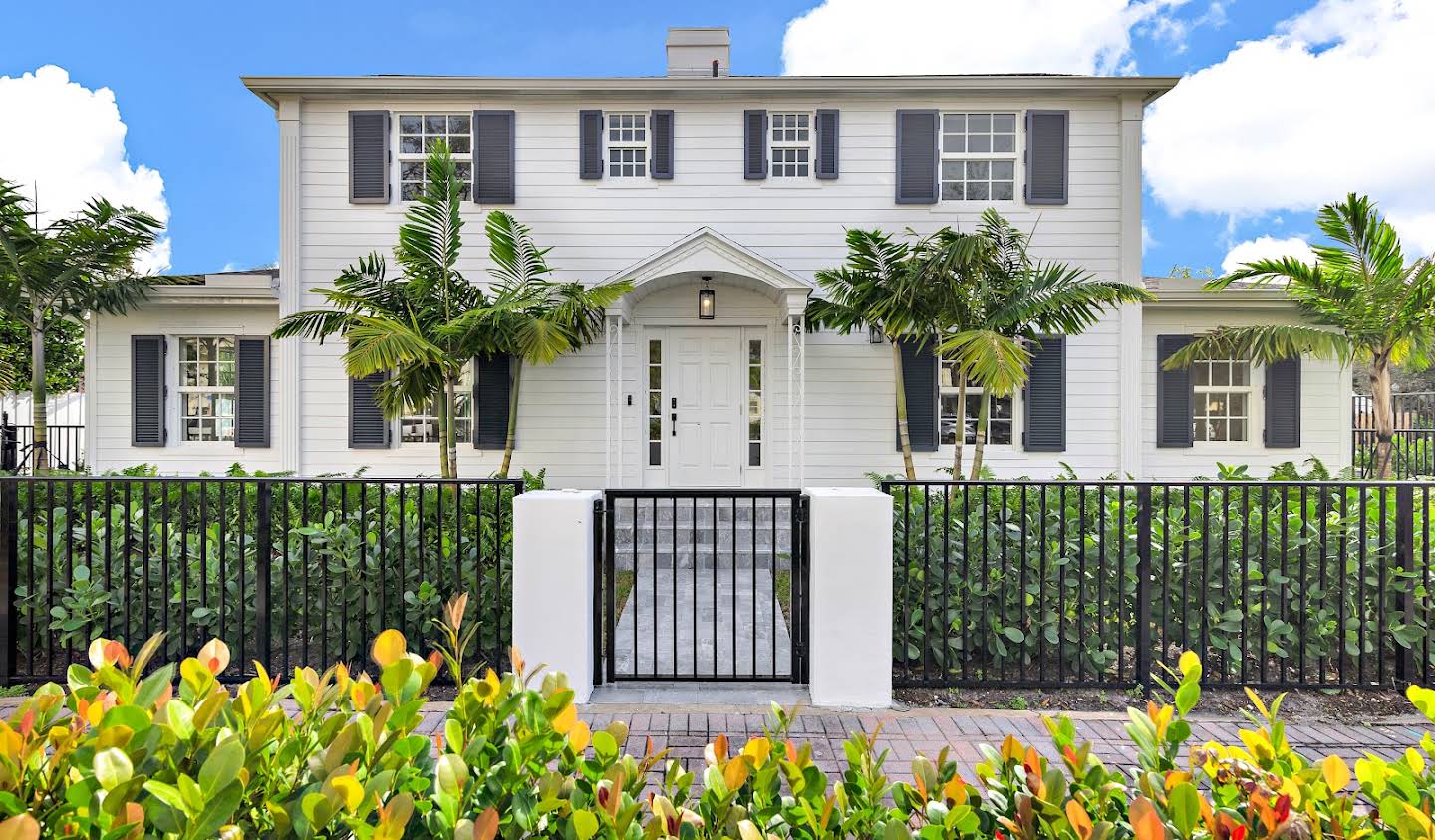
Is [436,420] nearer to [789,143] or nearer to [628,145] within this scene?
[628,145]

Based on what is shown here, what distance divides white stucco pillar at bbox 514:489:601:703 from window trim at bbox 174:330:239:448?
8054 millimetres

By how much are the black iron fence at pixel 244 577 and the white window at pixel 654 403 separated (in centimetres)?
542

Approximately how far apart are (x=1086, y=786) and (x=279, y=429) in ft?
33.7

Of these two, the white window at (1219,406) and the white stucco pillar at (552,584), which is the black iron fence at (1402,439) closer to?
the white window at (1219,406)

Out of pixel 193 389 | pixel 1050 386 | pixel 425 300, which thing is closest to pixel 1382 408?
pixel 1050 386

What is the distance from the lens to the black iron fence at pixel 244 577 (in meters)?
3.57

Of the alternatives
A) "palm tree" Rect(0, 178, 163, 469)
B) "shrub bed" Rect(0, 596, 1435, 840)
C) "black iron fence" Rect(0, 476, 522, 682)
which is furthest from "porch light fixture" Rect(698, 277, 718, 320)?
"shrub bed" Rect(0, 596, 1435, 840)

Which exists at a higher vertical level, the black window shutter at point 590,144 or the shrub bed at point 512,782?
the black window shutter at point 590,144

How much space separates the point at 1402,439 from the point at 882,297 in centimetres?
1125

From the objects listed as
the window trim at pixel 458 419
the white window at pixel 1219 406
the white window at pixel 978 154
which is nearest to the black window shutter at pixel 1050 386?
the white window at pixel 1219 406

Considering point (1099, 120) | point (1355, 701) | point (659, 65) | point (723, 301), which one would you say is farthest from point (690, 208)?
point (1355, 701)

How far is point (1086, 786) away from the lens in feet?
4.00

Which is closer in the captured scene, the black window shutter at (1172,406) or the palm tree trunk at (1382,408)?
the palm tree trunk at (1382,408)

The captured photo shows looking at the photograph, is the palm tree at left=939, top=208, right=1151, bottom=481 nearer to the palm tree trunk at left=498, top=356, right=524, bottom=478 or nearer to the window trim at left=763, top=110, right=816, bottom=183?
the window trim at left=763, top=110, right=816, bottom=183
